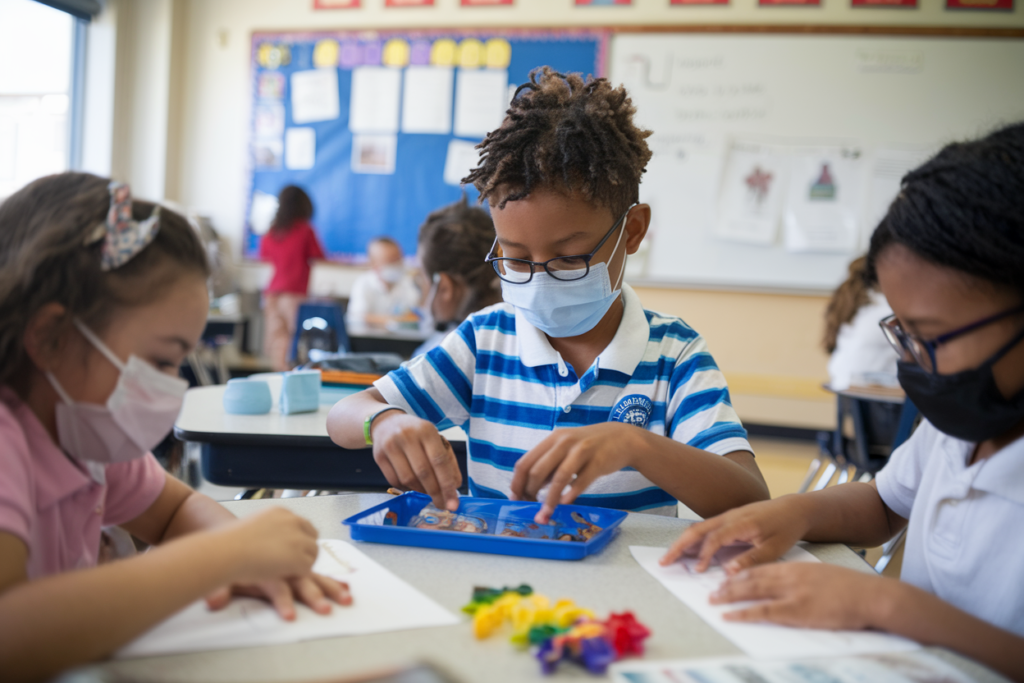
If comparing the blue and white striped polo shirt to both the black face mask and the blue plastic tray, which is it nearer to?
the blue plastic tray

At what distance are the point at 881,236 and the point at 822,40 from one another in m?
4.04

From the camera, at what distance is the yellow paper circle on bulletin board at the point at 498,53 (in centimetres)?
478

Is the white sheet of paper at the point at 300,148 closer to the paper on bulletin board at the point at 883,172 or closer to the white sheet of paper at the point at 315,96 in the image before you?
the white sheet of paper at the point at 315,96

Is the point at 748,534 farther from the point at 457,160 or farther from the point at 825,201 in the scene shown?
the point at 457,160

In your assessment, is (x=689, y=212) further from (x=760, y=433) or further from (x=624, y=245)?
(x=624, y=245)

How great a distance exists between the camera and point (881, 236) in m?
0.85

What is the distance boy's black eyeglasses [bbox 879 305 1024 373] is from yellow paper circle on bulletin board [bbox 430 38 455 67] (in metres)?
4.40

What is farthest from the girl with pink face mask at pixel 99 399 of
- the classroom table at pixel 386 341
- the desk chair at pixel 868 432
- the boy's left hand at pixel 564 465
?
the classroom table at pixel 386 341

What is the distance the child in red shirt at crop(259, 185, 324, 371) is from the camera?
15.9 ft

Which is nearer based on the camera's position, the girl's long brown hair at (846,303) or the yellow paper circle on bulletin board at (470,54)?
the girl's long brown hair at (846,303)

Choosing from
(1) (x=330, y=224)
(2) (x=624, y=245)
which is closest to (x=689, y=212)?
(1) (x=330, y=224)

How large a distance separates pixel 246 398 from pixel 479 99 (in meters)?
3.68

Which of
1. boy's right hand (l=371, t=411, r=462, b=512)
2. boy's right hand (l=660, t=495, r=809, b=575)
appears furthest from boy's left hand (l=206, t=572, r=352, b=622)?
boy's right hand (l=660, t=495, r=809, b=575)

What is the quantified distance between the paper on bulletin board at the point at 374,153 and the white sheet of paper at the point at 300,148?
303 millimetres
